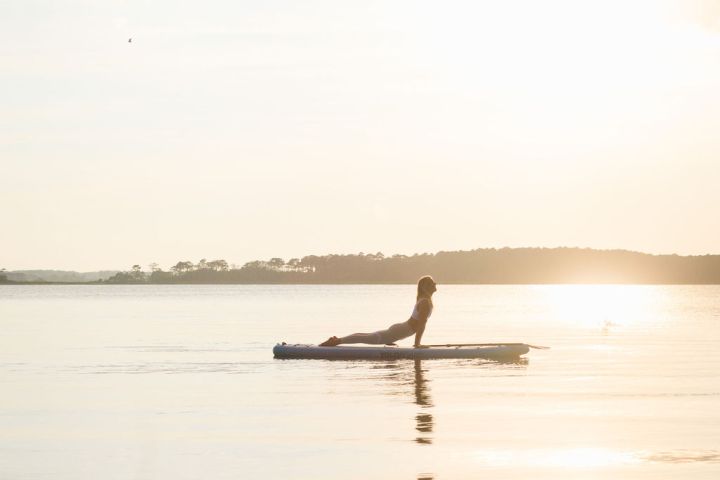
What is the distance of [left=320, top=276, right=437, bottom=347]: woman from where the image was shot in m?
37.1

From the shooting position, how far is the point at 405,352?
130 ft

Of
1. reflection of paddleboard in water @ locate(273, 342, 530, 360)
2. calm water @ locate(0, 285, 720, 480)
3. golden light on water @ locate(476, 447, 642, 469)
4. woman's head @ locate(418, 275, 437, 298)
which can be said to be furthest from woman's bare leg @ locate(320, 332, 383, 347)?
golden light on water @ locate(476, 447, 642, 469)

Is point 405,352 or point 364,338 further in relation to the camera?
point 364,338

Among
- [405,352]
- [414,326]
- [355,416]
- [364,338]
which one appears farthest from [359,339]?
[355,416]

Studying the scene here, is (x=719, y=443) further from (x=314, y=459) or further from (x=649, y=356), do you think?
(x=649, y=356)

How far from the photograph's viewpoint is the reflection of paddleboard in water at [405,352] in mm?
39625

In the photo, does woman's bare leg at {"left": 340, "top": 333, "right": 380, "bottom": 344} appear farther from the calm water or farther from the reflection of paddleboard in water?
the calm water

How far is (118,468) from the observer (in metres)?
19.2

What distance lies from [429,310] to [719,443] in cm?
1735

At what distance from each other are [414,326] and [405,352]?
167 cm

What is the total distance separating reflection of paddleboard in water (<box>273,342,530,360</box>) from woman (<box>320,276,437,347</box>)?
292 millimetres

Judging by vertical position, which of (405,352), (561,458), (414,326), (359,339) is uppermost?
(414,326)

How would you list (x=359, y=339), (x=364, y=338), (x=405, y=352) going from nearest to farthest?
(x=405, y=352), (x=364, y=338), (x=359, y=339)

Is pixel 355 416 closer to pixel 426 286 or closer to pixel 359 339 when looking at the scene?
pixel 426 286
